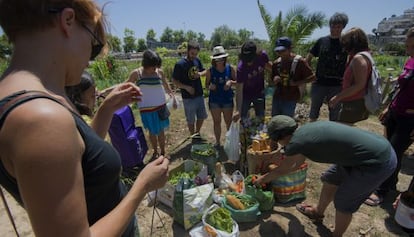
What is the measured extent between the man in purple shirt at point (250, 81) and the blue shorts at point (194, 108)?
2.51 feet

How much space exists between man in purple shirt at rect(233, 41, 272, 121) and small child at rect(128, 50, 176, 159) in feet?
4.22

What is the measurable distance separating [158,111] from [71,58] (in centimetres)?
363

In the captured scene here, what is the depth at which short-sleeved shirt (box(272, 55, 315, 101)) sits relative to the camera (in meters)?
4.26

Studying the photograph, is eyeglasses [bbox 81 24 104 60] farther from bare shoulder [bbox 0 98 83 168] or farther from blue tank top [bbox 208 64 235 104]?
blue tank top [bbox 208 64 235 104]

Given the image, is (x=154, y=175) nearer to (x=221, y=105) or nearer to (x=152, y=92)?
(x=152, y=92)

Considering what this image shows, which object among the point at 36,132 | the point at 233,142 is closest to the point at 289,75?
the point at 233,142

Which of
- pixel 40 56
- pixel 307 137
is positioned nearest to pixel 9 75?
pixel 40 56

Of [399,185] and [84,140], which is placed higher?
[84,140]

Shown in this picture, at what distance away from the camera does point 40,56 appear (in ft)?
2.63

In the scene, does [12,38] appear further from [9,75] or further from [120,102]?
[120,102]

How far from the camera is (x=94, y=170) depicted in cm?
88

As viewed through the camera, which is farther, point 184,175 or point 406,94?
point 184,175

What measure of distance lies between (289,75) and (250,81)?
0.65 m

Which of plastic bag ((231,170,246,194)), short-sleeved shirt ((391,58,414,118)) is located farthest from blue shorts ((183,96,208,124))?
short-sleeved shirt ((391,58,414,118))
